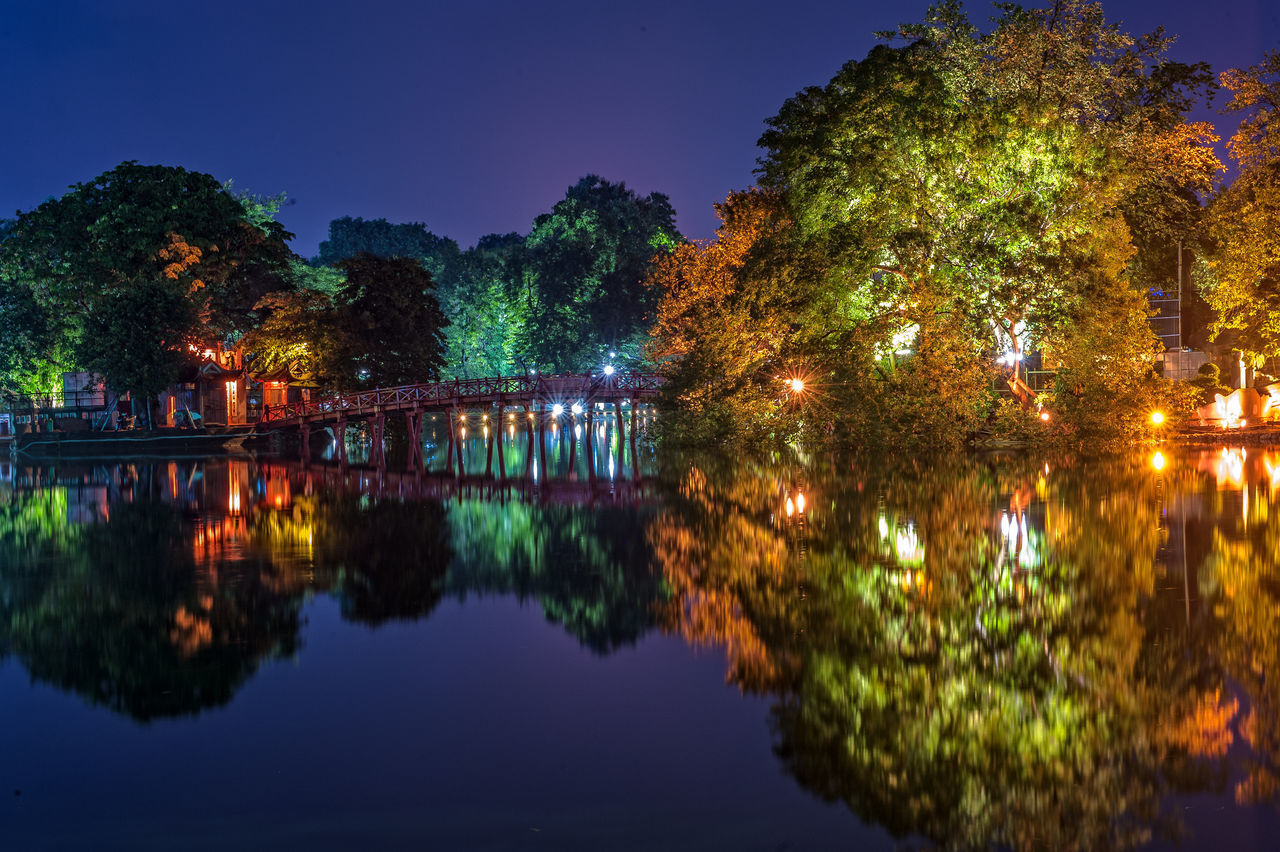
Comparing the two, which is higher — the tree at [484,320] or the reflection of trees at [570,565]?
the tree at [484,320]

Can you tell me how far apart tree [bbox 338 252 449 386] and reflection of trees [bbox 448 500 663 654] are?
31.2 m

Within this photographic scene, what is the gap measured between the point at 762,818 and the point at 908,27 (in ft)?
105

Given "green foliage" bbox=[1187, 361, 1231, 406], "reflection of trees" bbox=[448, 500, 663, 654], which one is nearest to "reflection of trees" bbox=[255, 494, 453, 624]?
"reflection of trees" bbox=[448, 500, 663, 654]

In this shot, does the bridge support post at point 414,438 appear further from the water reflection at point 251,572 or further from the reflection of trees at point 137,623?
the reflection of trees at point 137,623

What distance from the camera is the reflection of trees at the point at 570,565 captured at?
486 inches

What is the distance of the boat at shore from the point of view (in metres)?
51.0

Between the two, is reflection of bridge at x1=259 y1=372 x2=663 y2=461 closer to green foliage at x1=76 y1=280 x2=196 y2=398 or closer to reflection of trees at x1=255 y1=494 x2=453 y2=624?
green foliage at x1=76 y1=280 x2=196 y2=398

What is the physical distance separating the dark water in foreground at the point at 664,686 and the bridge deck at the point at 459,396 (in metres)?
31.1

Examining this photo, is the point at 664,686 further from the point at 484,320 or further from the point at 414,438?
the point at 484,320

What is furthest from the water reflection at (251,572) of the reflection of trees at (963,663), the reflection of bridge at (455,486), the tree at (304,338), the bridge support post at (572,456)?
the tree at (304,338)

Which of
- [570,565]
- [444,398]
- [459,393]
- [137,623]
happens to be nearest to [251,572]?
[137,623]

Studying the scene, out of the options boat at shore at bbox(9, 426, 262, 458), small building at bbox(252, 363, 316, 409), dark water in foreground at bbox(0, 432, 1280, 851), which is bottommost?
dark water in foreground at bbox(0, 432, 1280, 851)

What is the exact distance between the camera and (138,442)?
5194 cm

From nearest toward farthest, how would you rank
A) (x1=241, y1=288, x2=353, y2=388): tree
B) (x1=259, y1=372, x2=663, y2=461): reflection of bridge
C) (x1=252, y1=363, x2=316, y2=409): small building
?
(x1=259, y1=372, x2=663, y2=461): reflection of bridge < (x1=241, y1=288, x2=353, y2=388): tree < (x1=252, y1=363, x2=316, y2=409): small building
